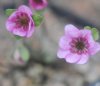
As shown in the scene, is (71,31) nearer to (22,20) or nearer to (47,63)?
(22,20)

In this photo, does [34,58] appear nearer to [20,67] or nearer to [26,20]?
[20,67]

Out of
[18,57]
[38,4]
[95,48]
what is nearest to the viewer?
[95,48]

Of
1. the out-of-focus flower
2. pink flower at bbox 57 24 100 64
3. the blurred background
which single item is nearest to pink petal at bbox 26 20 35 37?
pink flower at bbox 57 24 100 64

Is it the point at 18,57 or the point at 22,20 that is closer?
the point at 22,20

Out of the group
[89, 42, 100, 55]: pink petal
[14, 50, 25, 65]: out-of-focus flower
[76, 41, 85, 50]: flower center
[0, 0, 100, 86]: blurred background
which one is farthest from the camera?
[0, 0, 100, 86]: blurred background

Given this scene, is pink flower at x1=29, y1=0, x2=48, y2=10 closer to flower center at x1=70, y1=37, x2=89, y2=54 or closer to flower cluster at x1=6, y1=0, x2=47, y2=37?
flower cluster at x1=6, y1=0, x2=47, y2=37

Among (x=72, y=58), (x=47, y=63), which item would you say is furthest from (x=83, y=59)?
(x=47, y=63)

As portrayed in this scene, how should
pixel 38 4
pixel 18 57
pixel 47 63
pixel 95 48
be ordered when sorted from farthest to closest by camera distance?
pixel 47 63 → pixel 18 57 → pixel 38 4 → pixel 95 48

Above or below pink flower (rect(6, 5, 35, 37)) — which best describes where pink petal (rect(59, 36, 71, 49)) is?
below

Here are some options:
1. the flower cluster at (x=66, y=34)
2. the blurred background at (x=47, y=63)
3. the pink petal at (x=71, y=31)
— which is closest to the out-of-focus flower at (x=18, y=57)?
the blurred background at (x=47, y=63)
